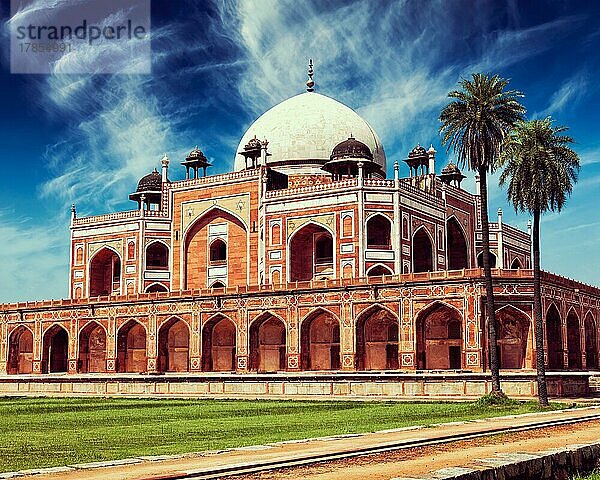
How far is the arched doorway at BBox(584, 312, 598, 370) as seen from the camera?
4612 centimetres

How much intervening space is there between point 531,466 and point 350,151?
1647 inches

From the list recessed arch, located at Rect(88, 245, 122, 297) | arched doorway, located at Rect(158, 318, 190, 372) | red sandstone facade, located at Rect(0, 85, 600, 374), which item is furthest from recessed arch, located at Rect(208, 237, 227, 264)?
recessed arch, located at Rect(88, 245, 122, 297)

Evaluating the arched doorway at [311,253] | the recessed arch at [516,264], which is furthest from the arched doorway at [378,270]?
the recessed arch at [516,264]

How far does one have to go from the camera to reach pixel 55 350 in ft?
171

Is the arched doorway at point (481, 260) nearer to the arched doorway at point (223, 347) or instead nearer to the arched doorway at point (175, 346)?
the arched doorway at point (223, 347)

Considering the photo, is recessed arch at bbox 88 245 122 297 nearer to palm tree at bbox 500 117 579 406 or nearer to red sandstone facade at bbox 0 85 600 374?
red sandstone facade at bbox 0 85 600 374

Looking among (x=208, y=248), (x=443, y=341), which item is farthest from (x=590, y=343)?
(x=208, y=248)

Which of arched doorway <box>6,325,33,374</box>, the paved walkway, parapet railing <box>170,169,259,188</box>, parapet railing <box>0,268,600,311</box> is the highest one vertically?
parapet railing <box>170,169,259,188</box>

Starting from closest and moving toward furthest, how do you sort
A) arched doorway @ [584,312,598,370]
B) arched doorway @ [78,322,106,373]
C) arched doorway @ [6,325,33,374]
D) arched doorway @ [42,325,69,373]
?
1. arched doorway @ [584,312,598,370]
2. arched doorway @ [78,322,106,373]
3. arched doorway @ [42,325,69,373]
4. arched doorway @ [6,325,33,374]

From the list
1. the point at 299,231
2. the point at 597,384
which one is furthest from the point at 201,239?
the point at 597,384

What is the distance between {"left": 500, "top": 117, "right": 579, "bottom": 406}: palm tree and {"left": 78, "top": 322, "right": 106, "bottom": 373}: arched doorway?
29.1m

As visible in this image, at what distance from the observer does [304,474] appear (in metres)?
9.81

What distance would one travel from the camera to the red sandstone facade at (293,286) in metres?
39.8

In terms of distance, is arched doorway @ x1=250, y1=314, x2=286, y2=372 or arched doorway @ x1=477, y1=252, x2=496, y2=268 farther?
arched doorway @ x1=477, y1=252, x2=496, y2=268
